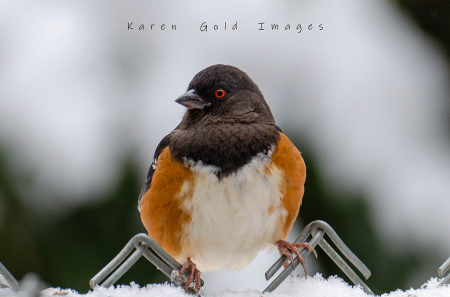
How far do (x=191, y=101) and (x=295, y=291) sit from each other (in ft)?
2.71

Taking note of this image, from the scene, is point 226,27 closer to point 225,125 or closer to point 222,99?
point 222,99

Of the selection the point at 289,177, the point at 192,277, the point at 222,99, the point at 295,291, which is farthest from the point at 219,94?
the point at 295,291

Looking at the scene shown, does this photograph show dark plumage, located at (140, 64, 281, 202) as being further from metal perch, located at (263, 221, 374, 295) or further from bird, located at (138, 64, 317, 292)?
metal perch, located at (263, 221, 374, 295)

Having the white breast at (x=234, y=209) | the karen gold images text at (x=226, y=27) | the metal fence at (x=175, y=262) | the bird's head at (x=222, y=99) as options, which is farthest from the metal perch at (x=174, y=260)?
the karen gold images text at (x=226, y=27)

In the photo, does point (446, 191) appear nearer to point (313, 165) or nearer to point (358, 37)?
point (313, 165)

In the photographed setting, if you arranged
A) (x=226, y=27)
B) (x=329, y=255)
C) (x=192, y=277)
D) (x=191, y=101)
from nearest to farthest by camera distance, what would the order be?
(x=329, y=255)
(x=192, y=277)
(x=191, y=101)
(x=226, y=27)

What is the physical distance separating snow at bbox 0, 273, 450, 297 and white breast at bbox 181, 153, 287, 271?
389 mm

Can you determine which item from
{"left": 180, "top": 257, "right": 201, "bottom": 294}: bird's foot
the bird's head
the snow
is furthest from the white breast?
the snow

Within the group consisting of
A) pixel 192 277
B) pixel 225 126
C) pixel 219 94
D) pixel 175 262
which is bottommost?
pixel 192 277

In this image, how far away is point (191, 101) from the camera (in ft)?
5.45

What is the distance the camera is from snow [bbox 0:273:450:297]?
845 mm

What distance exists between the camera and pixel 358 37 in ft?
10.3

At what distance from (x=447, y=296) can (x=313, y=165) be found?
4.34 ft

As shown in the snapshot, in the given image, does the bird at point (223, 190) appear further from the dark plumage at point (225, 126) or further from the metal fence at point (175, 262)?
the metal fence at point (175, 262)
